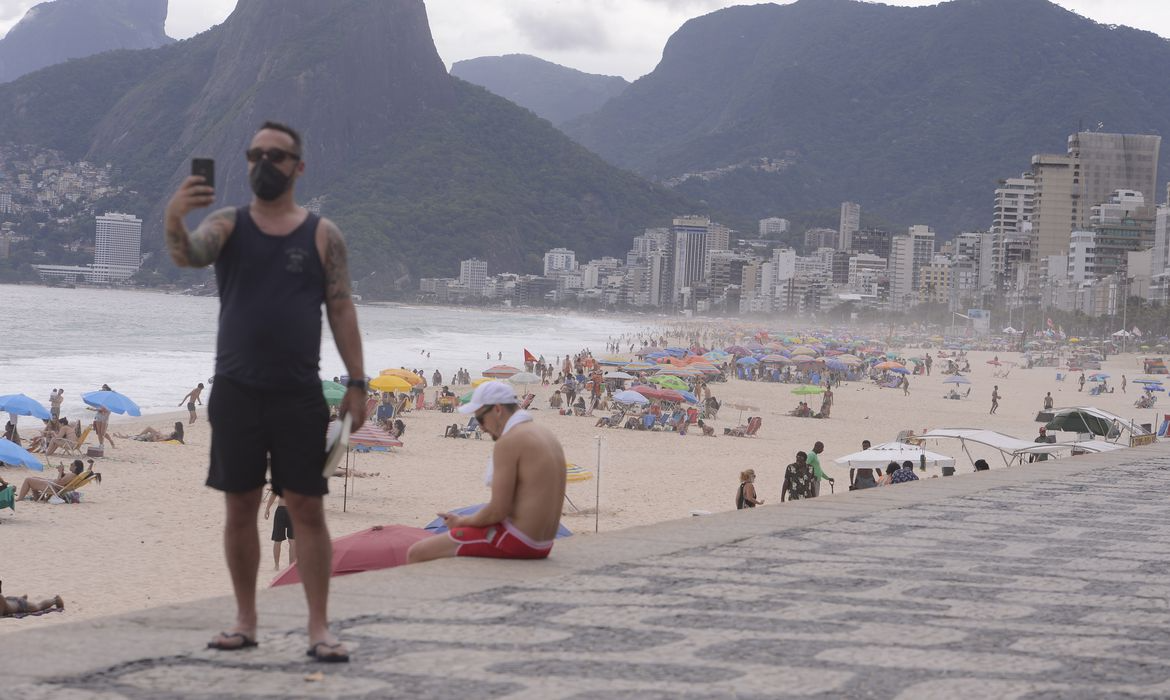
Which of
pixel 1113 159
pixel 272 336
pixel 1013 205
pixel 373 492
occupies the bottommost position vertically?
pixel 373 492

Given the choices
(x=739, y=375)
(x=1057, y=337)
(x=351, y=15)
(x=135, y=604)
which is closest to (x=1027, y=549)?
(x=135, y=604)

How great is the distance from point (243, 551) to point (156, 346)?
176 feet

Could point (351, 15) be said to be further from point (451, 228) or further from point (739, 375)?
point (739, 375)

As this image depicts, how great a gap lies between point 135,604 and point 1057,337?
3513 inches

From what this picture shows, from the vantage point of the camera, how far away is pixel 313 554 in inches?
125

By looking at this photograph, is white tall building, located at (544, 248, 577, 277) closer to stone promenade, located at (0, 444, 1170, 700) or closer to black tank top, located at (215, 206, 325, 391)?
stone promenade, located at (0, 444, 1170, 700)

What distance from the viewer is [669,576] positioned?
4.62m

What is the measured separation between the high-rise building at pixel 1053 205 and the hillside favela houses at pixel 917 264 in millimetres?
116

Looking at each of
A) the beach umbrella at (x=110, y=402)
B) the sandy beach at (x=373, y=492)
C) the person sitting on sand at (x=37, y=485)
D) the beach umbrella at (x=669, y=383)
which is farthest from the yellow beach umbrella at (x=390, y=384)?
the person sitting on sand at (x=37, y=485)

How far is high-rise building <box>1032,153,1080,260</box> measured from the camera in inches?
5920

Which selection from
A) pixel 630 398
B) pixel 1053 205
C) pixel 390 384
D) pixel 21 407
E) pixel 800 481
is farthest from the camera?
pixel 1053 205

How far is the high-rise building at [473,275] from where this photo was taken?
150 meters

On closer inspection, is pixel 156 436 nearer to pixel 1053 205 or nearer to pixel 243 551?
pixel 243 551

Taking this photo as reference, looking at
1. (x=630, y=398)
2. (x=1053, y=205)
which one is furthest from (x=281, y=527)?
(x=1053, y=205)
